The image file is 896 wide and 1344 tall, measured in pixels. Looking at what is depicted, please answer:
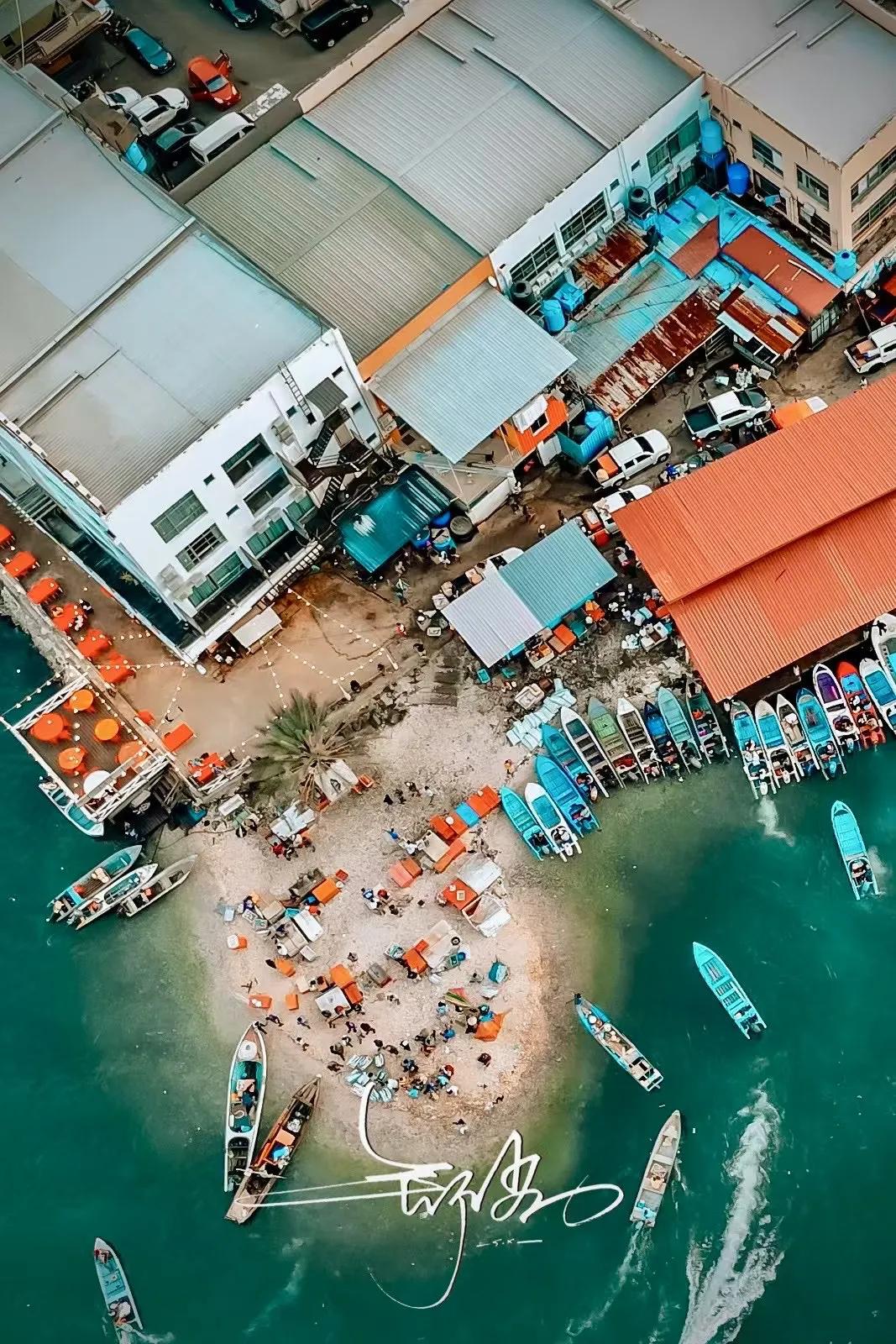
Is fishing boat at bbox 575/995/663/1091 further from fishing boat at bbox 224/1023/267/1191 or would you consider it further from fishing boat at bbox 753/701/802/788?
fishing boat at bbox 224/1023/267/1191

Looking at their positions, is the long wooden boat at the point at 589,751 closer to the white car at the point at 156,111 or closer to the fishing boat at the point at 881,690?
the fishing boat at the point at 881,690

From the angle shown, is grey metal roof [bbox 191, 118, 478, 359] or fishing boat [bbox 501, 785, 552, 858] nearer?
fishing boat [bbox 501, 785, 552, 858]

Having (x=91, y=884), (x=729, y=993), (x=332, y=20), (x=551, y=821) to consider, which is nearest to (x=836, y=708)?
(x=729, y=993)

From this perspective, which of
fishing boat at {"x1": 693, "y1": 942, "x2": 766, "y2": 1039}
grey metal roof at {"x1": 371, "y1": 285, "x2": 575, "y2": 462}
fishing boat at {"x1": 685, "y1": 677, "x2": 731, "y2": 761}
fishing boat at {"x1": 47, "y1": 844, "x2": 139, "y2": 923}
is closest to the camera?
fishing boat at {"x1": 693, "y1": 942, "x2": 766, "y2": 1039}

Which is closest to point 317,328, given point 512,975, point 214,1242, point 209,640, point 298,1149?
point 209,640

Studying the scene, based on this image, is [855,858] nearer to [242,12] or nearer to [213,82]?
[213,82]

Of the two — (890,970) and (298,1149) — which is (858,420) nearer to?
(890,970)

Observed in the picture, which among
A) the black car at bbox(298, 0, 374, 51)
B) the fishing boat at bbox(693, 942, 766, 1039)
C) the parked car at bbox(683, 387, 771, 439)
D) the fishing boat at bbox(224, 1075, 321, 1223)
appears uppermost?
the black car at bbox(298, 0, 374, 51)

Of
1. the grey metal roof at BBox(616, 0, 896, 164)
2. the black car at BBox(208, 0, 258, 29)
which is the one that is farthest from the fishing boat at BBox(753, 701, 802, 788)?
the black car at BBox(208, 0, 258, 29)

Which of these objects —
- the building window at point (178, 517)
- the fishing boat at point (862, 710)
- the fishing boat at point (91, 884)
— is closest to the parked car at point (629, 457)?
the fishing boat at point (862, 710)
